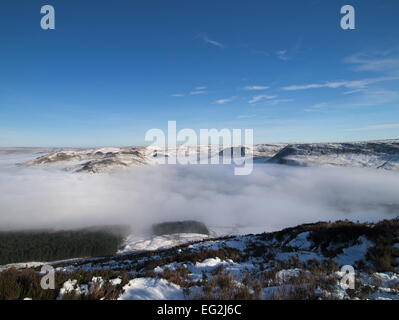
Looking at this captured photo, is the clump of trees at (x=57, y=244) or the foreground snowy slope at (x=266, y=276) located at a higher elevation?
Answer: the foreground snowy slope at (x=266, y=276)

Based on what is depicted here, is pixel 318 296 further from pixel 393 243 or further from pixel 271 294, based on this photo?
pixel 393 243

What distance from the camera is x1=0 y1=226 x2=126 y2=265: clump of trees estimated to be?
131 meters

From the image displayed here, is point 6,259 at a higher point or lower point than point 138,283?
lower

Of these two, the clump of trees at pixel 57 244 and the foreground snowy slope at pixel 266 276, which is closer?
the foreground snowy slope at pixel 266 276

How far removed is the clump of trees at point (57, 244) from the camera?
430ft

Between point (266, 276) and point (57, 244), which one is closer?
point (266, 276)

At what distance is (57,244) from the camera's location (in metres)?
155

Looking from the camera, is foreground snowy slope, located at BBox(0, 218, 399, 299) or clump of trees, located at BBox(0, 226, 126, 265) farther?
clump of trees, located at BBox(0, 226, 126, 265)

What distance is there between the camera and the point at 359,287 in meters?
7.20

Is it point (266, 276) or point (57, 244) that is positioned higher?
point (266, 276)
